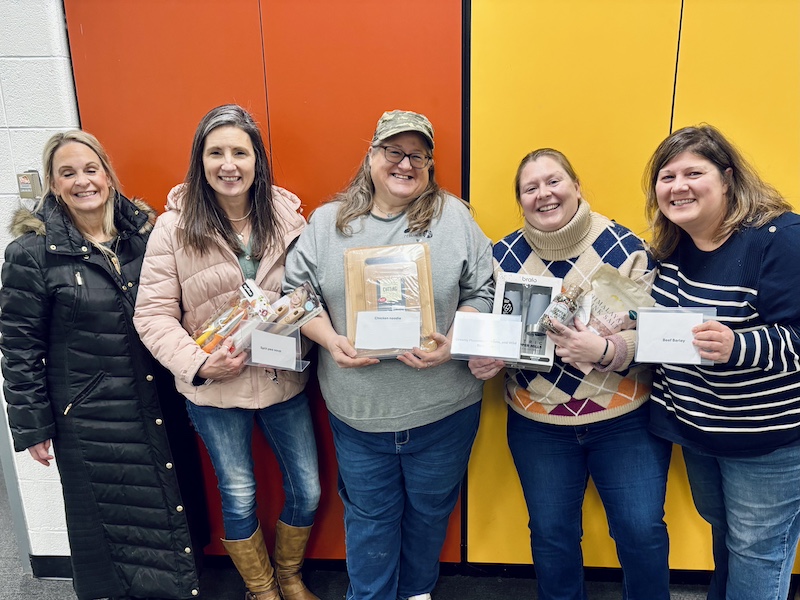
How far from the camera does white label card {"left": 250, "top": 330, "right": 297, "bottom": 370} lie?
156 cm

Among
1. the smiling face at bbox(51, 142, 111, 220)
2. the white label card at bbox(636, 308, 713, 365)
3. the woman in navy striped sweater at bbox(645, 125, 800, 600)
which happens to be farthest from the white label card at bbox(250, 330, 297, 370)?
the woman in navy striped sweater at bbox(645, 125, 800, 600)

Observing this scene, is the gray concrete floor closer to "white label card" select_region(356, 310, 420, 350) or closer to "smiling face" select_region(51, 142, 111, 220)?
"white label card" select_region(356, 310, 420, 350)

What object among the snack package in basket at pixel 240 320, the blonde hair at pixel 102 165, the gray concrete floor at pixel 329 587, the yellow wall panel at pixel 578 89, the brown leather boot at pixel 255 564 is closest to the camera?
the snack package in basket at pixel 240 320

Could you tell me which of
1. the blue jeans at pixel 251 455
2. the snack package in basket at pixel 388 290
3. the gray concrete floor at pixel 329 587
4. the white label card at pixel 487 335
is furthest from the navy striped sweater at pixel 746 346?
the blue jeans at pixel 251 455

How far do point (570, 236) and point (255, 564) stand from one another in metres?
1.71

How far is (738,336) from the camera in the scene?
1.37m

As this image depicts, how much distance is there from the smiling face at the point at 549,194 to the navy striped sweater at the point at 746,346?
373 mm

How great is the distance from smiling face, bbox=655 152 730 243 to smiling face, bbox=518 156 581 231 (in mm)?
256

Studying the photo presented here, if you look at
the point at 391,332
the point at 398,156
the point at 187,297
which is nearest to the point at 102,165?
the point at 187,297

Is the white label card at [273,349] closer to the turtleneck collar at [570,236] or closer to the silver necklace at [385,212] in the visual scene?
the silver necklace at [385,212]

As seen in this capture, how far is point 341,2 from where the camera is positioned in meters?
1.86

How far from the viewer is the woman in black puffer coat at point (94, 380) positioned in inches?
66.7

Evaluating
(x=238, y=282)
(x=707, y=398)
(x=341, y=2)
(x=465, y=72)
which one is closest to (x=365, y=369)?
(x=238, y=282)

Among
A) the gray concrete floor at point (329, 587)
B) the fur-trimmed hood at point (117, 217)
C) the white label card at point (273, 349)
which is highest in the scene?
the fur-trimmed hood at point (117, 217)
